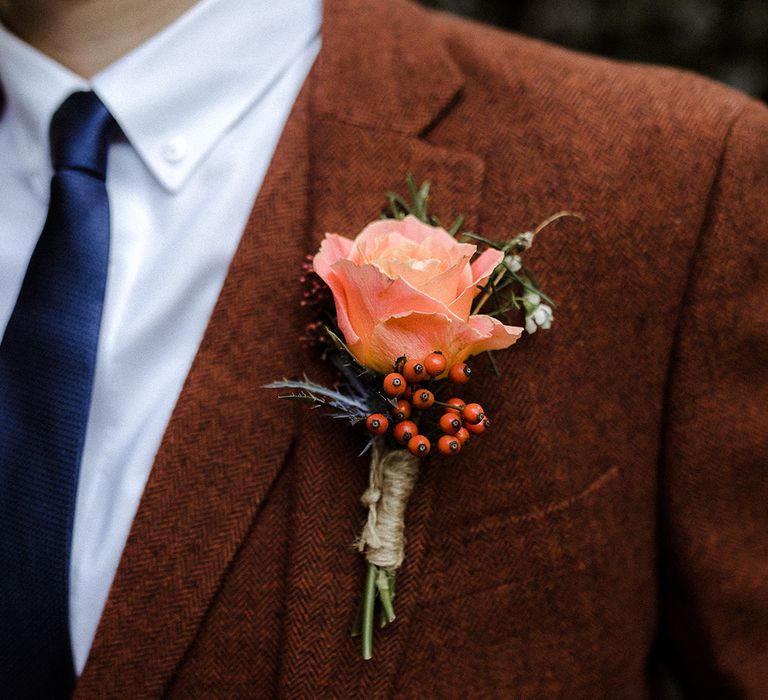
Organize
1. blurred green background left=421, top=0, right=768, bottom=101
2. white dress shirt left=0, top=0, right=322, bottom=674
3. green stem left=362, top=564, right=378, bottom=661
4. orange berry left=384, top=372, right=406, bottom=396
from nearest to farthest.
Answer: orange berry left=384, top=372, right=406, bottom=396
green stem left=362, top=564, right=378, bottom=661
white dress shirt left=0, top=0, right=322, bottom=674
blurred green background left=421, top=0, right=768, bottom=101

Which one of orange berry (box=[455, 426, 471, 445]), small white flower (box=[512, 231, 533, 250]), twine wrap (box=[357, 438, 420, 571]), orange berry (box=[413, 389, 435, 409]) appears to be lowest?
twine wrap (box=[357, 438, 420, 571])

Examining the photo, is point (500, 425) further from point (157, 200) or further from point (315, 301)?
point (157, 200)

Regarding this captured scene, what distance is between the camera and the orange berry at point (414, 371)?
2.14 ft

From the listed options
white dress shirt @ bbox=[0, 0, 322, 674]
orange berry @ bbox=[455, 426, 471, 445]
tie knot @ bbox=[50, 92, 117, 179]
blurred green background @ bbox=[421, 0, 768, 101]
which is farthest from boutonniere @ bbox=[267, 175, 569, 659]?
blurred green background @ bbox=[421, 0, 768, 101]

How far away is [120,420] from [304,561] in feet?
0.99

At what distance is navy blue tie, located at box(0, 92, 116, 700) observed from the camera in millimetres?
828

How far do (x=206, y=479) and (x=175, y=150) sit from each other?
0.45m

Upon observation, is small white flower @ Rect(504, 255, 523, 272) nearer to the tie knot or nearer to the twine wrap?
the twine wrap

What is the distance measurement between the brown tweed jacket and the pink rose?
0.15m

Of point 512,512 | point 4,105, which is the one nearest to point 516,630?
point 512,512

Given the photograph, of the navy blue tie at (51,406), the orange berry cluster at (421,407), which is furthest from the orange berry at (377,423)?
the navy blue tie at (51,406)

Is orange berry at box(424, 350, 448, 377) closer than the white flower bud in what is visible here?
Yes

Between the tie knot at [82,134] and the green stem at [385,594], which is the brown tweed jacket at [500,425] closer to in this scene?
the green stem at [385,594]

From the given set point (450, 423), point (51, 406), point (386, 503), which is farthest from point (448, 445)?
point (51, 406)
